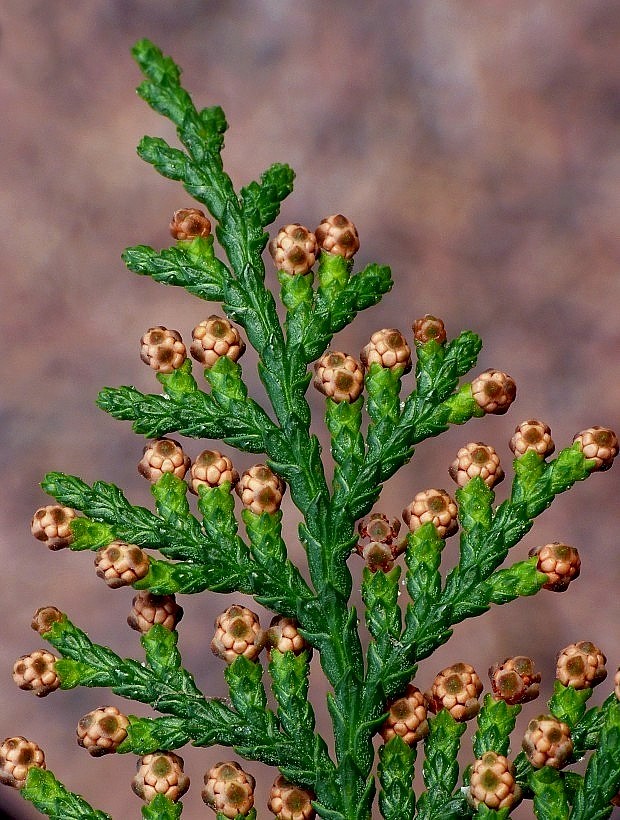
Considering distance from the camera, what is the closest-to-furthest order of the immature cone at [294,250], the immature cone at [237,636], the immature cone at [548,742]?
the immature cone at [548,742] → the immature cone at [237,636] → the immature cone at [294,250]

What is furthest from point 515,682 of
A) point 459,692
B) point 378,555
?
point 378,555

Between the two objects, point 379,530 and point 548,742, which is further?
point 379,530

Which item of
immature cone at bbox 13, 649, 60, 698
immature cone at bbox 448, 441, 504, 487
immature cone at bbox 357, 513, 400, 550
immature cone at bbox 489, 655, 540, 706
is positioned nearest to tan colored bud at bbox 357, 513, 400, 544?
immature cone at bbox 357, 513, 400, 550

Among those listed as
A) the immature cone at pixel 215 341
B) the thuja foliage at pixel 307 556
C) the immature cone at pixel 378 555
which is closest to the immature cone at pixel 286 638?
the thuja foliage at pixel 307 556

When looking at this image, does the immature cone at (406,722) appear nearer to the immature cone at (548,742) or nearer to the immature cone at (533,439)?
the immature cone at (548,742)

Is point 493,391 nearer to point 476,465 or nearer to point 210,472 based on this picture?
point 476,465

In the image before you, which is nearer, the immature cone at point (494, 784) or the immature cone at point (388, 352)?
the immature cone at point (494, 784)
